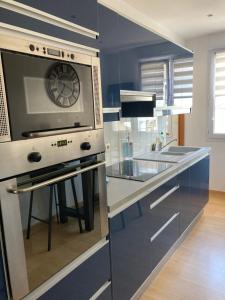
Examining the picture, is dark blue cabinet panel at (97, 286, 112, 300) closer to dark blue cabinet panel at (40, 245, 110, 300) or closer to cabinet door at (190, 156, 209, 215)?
dark blue cabinet panel at (40, 245, 110, 300)

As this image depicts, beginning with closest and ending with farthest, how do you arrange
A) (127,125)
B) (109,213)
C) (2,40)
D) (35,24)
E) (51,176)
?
(2,40) → (35,24) → (51,176) → (109,213) → (127,125)

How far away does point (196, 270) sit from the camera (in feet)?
7.25

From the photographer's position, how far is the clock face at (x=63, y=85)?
103 cm

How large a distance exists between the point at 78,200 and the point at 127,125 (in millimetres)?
1525

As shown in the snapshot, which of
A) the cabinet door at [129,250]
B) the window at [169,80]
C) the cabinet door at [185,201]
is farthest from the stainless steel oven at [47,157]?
the cabinet door at [185,201]

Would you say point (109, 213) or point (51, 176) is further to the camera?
point (109, 213)

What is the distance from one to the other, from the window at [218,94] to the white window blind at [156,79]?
163cm

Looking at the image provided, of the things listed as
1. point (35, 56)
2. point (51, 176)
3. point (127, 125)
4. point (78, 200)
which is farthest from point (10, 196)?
point (127, 125)

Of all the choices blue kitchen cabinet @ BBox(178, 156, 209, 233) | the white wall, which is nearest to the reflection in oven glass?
blue kitchen cabinet @ BBox(178, 156, 209, 233)

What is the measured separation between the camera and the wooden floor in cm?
194

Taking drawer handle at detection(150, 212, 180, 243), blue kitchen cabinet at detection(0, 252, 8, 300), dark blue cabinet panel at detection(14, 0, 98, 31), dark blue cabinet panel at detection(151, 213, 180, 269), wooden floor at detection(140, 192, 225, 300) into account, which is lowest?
wooden floor at detection(140, 192, 225, 300)

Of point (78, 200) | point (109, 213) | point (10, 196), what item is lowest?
point (109, 213)

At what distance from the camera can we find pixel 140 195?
1.73m

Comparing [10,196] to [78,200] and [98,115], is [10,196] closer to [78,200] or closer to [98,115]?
[78,200]
